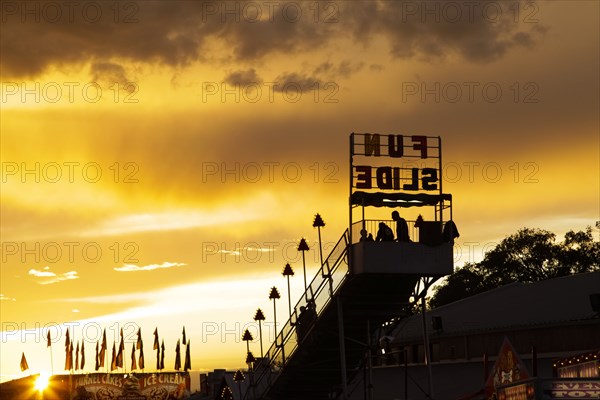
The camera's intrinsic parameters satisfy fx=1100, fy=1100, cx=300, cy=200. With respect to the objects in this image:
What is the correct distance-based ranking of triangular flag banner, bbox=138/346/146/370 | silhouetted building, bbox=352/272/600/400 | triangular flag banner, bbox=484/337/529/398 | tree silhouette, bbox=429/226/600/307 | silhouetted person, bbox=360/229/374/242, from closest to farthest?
1. triangular flag banner, bbox=484/337/529/398
2. silhouetted person, bbox=360/229/374/242
3. silhouetted building, bbox=352/272/600/400
4. tree silhouette, bbox=429/226/600/307
5. triangular flag banner, bbox=138/346/146/370

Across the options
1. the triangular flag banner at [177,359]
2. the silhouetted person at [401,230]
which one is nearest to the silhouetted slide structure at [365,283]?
the silhouetted person at [401,230]

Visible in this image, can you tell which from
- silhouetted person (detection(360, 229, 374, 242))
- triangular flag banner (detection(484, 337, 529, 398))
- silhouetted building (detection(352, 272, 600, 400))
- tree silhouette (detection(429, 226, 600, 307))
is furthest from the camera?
tree silhouette (detection(429, 226, 600, 307))

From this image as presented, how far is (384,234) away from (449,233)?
3583mm

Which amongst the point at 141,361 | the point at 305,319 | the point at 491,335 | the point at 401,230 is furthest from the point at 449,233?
the point at 141,361

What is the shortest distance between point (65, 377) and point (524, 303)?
100 meters

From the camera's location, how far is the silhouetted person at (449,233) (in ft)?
186

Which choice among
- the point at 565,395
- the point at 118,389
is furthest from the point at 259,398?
the point at 118,389

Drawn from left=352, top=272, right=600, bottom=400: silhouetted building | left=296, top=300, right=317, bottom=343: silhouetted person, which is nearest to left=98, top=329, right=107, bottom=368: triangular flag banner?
left=352, top=272, right=600, bottom=400: silhouetted building

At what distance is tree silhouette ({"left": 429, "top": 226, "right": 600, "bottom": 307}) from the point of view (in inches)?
5851

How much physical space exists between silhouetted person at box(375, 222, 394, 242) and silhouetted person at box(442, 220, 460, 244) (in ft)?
9.37

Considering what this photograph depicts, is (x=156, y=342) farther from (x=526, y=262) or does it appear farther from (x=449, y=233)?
(x=449, y=233)

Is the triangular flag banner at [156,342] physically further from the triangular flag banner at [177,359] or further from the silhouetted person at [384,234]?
the silhouetted person at [384,234]

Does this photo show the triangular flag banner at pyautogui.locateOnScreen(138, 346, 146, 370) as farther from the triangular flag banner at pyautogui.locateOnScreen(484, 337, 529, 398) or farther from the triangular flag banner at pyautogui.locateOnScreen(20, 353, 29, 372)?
the triangular flag banner at pyautogui.locateOnScreen(484, 337, 529, 398)

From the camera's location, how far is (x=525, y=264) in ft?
500
